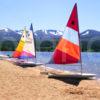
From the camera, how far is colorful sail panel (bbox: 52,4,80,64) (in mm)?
31227

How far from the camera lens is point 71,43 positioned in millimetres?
31422

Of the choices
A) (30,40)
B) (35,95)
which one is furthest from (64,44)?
(30,40)

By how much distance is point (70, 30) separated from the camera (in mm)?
31344

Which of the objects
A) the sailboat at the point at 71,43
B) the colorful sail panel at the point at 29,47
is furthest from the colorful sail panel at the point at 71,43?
the colorful sail panel at the point at 29,47

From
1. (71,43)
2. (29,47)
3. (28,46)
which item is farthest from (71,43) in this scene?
(28,46)

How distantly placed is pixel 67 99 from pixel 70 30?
1271 centimetres

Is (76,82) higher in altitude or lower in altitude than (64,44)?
lower

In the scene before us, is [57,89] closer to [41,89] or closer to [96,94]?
[41,89]

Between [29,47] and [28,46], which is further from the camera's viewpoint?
[28,46]

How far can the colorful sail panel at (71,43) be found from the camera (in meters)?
31.2

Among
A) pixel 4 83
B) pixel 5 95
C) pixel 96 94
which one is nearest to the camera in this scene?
pixel 5 95

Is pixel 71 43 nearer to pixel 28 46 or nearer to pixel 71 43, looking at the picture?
pixel 71 43

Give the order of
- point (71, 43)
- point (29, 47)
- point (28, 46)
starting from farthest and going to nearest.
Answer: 1. point (28, 46)
2. point (29, 47)
3. point (71, 43)

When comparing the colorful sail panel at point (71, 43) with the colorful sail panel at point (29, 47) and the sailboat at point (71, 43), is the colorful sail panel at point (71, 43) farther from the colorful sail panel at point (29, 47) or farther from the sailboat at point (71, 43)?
the colorful sail panel at point (29, 47)
